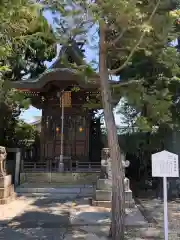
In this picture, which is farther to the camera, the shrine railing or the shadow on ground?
the shrine railing

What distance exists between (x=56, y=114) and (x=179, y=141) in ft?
19.3

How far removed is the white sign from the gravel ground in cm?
171

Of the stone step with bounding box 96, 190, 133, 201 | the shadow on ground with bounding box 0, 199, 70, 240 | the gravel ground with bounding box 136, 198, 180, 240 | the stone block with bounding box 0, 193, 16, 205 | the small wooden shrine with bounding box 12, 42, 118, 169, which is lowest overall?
the gravel ground with bounding box 136, 198, 180, 240

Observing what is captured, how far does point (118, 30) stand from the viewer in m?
6.25

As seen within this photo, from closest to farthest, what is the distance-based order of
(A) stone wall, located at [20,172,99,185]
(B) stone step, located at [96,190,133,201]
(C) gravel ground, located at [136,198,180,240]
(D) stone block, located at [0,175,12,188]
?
(C) gravel ground, located at [136,198,180,240] < (B) stone step, located at [96,190,133,201] < (D) stone block, located at [0,175,12,188] < (A) stone wall, located at [20,172,99,185]

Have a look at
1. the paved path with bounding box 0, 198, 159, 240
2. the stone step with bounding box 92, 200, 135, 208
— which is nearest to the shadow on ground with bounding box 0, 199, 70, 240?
the paved path with bounding box 0, 198, 159, 240

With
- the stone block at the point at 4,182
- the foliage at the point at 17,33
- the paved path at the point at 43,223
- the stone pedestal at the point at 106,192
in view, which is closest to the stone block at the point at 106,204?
the stone pedestal at the point at 106,192

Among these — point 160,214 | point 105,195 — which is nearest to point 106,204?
point 105,195

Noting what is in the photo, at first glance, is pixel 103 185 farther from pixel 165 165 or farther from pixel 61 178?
pixel 165 165

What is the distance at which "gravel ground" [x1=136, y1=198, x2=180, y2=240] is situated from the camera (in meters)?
6.72

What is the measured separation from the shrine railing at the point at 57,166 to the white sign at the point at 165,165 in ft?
25.3

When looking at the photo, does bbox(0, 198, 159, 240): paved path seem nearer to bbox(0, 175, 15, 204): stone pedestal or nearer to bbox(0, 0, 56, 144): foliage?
bbox(0, 175, 15, 204): stone pedestal

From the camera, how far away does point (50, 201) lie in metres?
10.2

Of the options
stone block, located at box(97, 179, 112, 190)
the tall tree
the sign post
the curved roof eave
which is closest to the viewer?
the sign post
